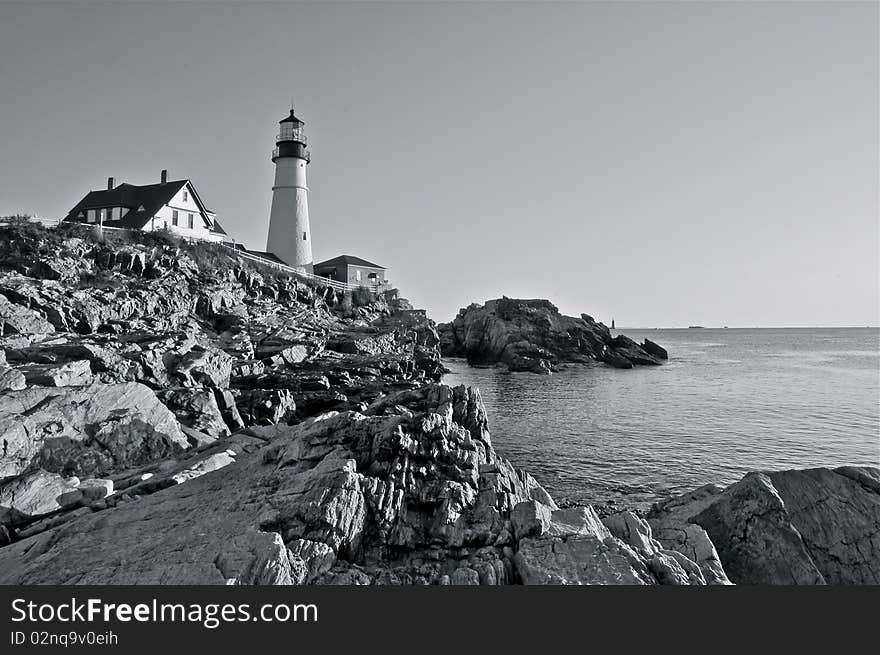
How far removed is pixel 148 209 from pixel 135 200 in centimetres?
366

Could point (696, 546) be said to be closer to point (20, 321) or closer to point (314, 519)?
point (314, 519)

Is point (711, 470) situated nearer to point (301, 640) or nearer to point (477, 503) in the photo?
point (477, 503)

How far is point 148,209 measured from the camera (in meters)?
57.7

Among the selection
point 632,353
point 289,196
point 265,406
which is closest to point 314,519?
point 265,406

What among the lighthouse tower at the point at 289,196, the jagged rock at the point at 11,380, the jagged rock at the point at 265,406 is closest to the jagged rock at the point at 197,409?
the jagged rock at the point at 265,406

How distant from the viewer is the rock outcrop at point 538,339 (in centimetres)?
7812

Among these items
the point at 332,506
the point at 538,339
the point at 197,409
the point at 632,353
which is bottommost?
the point at 332,506

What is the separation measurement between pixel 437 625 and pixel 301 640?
6.19 ft

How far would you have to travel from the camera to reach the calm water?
23766mm

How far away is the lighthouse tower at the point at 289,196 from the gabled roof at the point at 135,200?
35.6ft

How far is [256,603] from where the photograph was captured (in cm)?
780

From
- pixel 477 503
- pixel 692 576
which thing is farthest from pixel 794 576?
pixel 477 503

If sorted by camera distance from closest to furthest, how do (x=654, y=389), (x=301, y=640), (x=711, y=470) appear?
(x=301, y=640), (x=711, y=470), (x=654, y=389)

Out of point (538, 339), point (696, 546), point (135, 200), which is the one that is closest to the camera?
point (696, 546)
